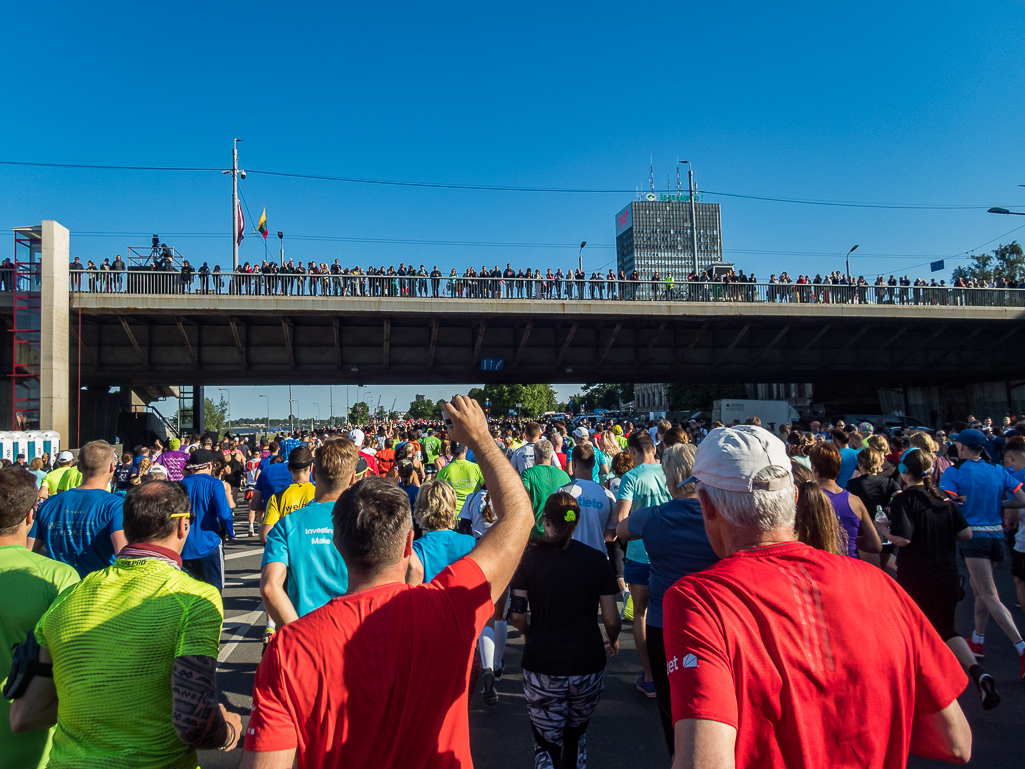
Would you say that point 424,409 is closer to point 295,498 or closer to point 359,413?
point 359,413

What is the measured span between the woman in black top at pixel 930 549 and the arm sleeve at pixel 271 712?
4848 mm

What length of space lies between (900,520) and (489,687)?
3.57 metres

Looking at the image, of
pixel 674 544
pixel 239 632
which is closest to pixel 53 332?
pixel 239 632

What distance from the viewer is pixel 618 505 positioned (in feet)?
17.4

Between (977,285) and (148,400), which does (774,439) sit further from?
(148,400)

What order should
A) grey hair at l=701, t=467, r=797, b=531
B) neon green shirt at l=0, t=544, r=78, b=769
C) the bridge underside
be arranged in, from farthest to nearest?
the bridge underside < neon green shirt at l=0, t=544, r=78, b=769 < grey hair at l=701, t=467, r=797, b=531

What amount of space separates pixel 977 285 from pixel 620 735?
30.5 meters

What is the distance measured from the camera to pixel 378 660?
5.47 ft

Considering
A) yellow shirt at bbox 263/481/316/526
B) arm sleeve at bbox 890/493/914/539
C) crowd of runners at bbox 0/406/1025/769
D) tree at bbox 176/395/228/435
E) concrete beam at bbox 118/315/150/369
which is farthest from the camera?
tree at bbox 176/395/228/435

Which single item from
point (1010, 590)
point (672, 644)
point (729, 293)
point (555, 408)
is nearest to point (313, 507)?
point (672, 644)

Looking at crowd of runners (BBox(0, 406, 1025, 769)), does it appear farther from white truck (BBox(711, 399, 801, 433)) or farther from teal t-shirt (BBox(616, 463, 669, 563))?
white truck (BBox(711, 399, 801, 433))

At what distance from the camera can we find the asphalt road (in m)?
3.93

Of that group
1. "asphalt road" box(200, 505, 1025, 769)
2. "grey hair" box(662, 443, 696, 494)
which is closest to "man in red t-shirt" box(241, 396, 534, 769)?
"grey hair" box(662, 443, 696, 494)

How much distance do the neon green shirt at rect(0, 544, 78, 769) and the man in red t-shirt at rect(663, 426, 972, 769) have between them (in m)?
2.61
